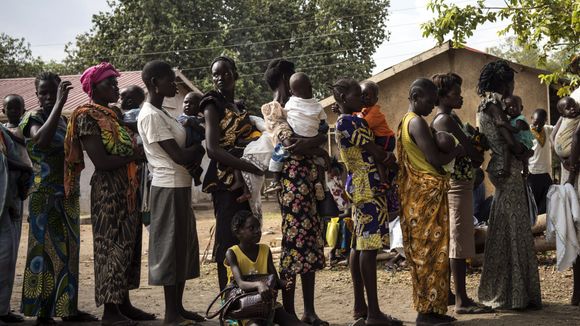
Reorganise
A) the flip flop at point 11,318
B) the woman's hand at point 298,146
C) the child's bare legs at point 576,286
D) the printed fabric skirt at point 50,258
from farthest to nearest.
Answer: the child's bare legs at point 576,286 → the flip flop at point 11,318 → the printed fabric skirt at point 50,258 → the woman's hand at point 298,146

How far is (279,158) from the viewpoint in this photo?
5398 millimetres

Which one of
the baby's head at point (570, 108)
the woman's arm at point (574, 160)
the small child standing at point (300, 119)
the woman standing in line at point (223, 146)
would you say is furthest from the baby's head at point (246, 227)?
the baby's head at point (570, 108)

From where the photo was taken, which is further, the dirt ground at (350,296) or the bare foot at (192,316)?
the dirt ground at (350,296)

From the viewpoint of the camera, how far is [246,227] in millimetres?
5082

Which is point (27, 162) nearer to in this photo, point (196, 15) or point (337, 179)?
point (337, 179)

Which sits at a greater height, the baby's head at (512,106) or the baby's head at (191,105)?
the baby's head at (191,105)

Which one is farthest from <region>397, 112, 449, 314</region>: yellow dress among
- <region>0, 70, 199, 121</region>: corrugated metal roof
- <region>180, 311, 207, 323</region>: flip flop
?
<region>0, 70, 199, 121</region>: corrugated metal roof

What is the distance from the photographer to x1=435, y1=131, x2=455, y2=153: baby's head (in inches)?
207

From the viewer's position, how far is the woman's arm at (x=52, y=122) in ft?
18.2

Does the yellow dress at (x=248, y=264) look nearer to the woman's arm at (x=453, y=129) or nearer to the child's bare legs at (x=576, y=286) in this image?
the woman's arm at (x=453, y=129)

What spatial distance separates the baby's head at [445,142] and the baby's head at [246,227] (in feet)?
4.79

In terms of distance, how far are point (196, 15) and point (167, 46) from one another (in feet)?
10.7

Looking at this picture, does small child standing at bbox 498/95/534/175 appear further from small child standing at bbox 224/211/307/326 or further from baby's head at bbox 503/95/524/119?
small child standing at bbox 224/211/307/326

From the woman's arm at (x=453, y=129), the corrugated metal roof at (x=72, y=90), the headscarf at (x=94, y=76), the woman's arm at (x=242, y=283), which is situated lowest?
the woman's arm at (x=242, y=283)
